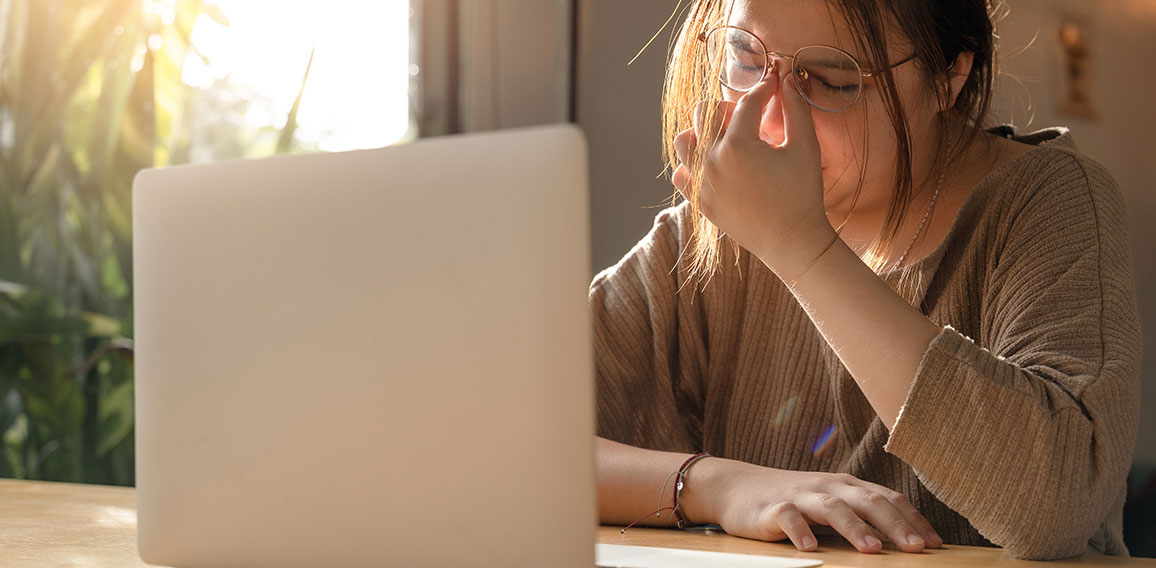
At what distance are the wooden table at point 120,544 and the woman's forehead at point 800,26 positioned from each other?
20.3 inches

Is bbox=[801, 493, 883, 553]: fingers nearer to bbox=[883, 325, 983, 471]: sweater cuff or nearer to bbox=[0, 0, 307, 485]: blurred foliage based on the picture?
bbox=[883, 325, 983, 471]: sweater cuff

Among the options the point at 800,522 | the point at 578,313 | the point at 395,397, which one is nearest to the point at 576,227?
the point at 578,313

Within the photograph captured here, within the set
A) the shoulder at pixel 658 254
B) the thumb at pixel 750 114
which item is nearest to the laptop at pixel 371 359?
the thumb at pixel 750 114

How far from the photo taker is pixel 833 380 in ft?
4.08

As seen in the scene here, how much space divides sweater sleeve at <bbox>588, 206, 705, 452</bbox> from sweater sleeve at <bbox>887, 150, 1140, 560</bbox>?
1.55 ft

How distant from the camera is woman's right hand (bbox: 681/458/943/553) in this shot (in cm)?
86

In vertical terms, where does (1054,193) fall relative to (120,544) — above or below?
above

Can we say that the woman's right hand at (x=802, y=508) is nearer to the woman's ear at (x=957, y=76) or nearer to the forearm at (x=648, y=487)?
the forearm at (x=648, y=487)

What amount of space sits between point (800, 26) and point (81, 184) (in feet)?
6.37

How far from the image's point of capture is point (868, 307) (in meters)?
0.89

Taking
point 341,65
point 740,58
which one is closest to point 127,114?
point 341,65

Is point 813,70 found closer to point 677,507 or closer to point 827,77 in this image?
point 827,77

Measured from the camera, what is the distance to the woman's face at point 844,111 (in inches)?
43.6

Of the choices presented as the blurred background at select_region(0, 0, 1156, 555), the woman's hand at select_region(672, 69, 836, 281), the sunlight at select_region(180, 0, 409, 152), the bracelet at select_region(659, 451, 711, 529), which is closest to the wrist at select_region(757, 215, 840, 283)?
the woman's hand at select_region(672, 69, 836, 281)
